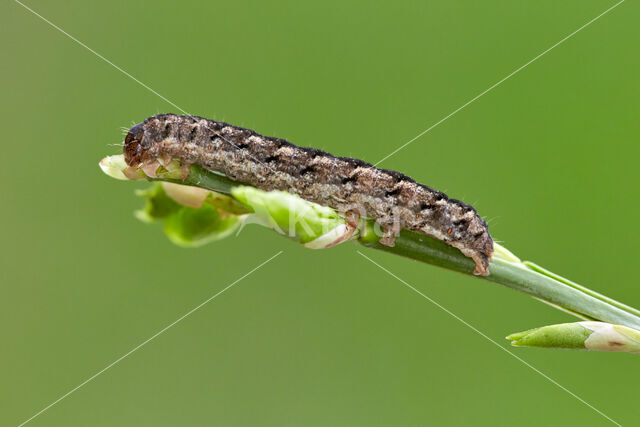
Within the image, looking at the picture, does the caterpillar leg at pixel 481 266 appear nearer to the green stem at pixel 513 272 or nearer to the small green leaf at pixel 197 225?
the green stem at pixel 513 272

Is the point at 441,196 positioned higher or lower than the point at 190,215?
higher

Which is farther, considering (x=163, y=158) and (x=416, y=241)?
(x=163, y=158)

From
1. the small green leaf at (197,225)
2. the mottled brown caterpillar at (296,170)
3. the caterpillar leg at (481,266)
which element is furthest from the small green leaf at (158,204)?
the caterpillar leg at (481,266)

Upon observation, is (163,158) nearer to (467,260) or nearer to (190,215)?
(190,215)

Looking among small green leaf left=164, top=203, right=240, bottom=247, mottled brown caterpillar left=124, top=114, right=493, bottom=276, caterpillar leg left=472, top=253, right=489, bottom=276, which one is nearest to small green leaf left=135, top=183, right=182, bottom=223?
small green leaf left=164, top=203, right=240, bottom=247

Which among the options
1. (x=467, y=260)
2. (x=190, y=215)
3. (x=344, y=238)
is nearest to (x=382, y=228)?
(x=344, y=238)

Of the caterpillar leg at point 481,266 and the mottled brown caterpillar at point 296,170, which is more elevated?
the mottled brown caterpillar at point 296,170

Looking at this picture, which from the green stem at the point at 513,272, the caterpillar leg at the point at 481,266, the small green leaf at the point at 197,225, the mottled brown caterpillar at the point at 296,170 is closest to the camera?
the green stem at the point at 513,272

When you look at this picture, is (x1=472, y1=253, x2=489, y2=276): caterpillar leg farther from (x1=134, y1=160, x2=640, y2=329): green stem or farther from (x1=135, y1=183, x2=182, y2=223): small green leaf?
(x1=135, y1=183, x2=182, y2=223): small green leaf

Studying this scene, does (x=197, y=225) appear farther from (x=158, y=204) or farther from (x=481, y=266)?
(x=481, y=266)
